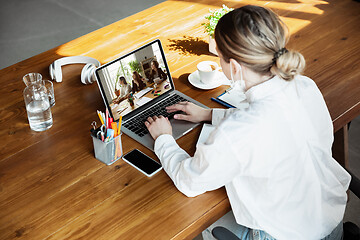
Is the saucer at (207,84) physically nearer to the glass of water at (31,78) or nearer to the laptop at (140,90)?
→ the laptop at (140,90)

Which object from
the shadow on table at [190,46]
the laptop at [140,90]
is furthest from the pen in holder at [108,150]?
the shadow on table at [190,46]

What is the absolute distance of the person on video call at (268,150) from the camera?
1234 millimetres

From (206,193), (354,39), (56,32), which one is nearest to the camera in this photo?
(206,193)

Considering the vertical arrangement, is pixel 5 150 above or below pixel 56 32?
above

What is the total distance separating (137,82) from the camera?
168 cm

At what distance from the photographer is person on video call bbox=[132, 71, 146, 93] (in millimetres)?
1667

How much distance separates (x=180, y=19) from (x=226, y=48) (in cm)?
107

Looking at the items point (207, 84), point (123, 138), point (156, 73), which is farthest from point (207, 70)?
point (123, 138)

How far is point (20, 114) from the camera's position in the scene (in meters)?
1.73

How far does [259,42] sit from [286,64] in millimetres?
101

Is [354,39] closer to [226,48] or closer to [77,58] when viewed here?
[226,48]

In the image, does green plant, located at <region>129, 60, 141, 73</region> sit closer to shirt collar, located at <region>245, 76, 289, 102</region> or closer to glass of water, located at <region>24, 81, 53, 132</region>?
glass of water, located at <region>24, 81, 53, 132</region>

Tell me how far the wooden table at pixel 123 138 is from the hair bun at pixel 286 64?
16.5 inches

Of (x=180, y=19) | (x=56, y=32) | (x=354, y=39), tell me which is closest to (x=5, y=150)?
(x=180, y=19)
